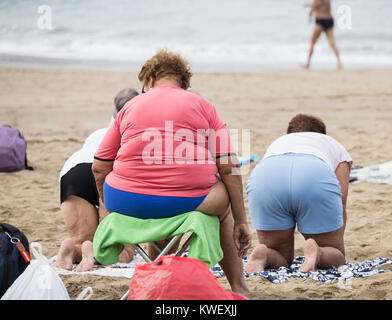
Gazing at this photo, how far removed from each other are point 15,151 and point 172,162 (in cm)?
391

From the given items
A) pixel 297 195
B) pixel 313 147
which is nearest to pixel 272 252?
pixel 297 195

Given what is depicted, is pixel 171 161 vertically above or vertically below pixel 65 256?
above

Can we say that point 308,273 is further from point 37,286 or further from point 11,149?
point 11,149

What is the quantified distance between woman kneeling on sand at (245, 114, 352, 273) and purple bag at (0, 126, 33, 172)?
3147 millimetres

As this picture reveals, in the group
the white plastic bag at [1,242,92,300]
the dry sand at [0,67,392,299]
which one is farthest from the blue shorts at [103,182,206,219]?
the dry sand at [0,67,392,299]

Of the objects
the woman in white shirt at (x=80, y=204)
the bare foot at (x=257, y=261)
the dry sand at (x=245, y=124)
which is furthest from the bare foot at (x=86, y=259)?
the bare foot at (x=257, y=261)

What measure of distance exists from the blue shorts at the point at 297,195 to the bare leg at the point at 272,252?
56mm

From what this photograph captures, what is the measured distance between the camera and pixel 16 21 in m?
21.8

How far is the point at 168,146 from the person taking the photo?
2.77m

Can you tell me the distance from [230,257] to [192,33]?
721 inches

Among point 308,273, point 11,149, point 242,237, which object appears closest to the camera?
point 242,237

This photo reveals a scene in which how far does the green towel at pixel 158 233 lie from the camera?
269cm

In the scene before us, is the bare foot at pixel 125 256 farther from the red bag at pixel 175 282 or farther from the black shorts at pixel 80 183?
the red bag at pixel 175 282

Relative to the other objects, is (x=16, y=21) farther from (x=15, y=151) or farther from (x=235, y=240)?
(x=235, y=240)
